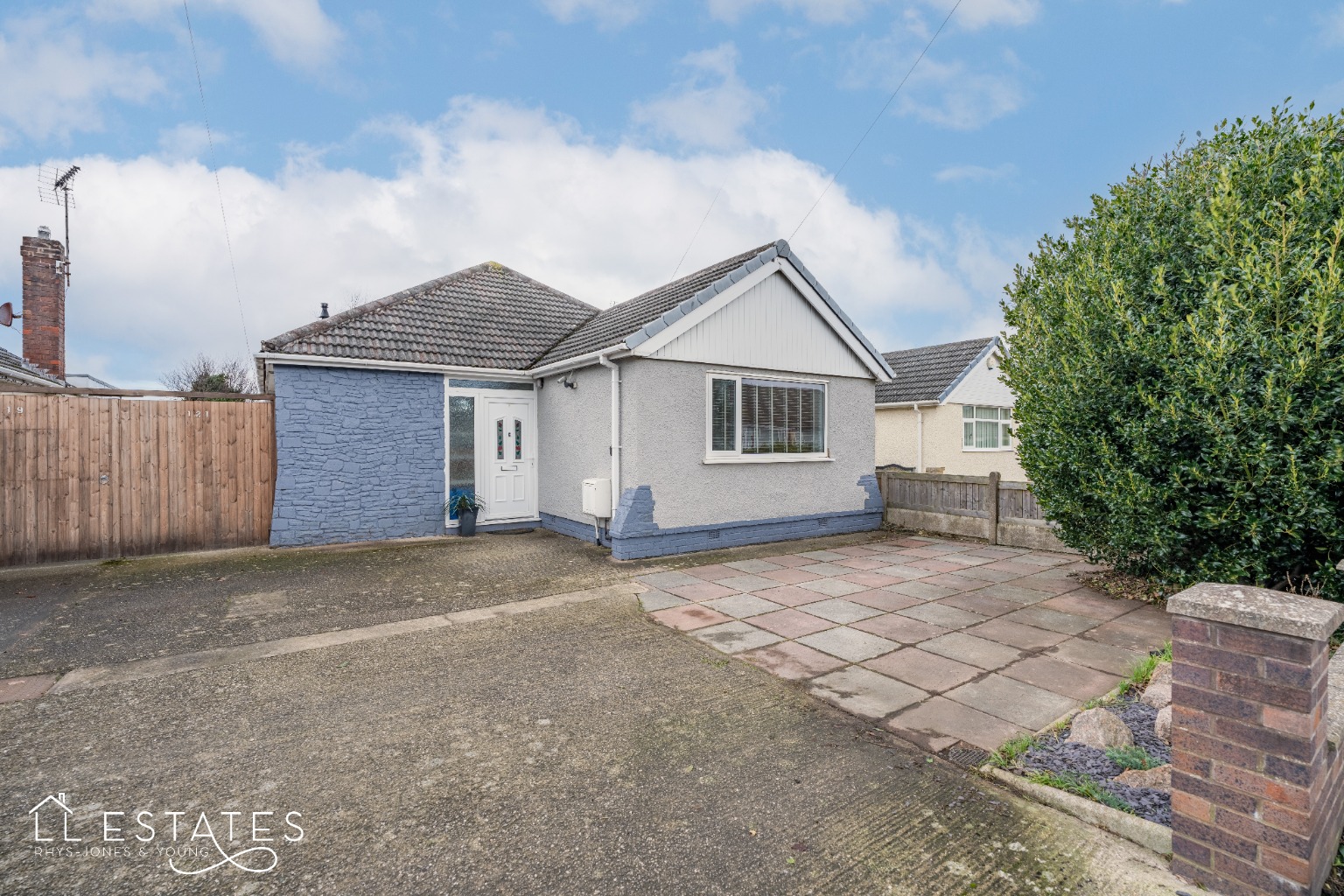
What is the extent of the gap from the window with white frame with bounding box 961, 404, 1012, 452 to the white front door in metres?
12.6

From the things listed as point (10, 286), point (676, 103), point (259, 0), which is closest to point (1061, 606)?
point (676, 103)

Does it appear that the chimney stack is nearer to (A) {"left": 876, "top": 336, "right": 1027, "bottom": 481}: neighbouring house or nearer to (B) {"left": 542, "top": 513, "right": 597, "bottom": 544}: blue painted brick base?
(B) {"left": 542, "top": 513, "right": 597, "bottom": 544}: blue painted brick base

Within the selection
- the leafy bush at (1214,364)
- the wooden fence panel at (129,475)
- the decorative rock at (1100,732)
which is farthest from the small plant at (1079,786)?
the wooden fence panel at (129,475)

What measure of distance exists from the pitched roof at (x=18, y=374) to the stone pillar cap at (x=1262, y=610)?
14965 millimetres

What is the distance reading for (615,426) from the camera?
8531 mm

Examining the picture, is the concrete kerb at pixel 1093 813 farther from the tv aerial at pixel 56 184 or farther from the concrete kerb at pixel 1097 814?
the tv aerial at pixel 56 184

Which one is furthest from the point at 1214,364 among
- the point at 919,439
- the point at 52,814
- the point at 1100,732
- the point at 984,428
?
the point at 984,428

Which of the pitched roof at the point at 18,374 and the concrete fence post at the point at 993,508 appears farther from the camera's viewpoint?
the pitched roof at the point at 18,374

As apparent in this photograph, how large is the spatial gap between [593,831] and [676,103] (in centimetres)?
1309

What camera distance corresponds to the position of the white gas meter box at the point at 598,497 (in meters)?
8.58

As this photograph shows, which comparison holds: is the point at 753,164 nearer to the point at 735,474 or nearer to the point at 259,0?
the point at 735,474

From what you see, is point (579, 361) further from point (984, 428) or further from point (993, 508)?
point (984, 428)

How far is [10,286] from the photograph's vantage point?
548 inches

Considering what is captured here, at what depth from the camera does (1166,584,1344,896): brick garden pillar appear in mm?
1942
